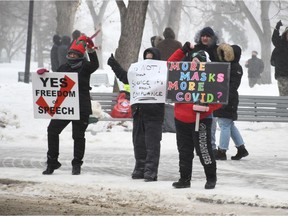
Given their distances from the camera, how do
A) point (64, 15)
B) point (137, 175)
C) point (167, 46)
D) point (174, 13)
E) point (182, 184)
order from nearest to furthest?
point (182, 184) → point (137, 175) → point (167, 46) → point (64, 15) → point (174, 13)

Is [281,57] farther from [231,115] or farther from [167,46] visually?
[231,115]

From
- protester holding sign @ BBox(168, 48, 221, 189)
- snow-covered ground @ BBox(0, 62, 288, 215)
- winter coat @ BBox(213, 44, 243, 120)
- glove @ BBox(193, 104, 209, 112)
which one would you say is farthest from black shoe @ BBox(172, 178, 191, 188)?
winter coat @ BBox(213, 44, 243, 120)

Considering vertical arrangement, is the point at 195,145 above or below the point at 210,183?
above

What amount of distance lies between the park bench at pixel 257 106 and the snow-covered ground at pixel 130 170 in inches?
8.2

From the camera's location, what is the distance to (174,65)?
36.8ft

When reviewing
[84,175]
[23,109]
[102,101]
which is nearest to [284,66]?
[102,101]

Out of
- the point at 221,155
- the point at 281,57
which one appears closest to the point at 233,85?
the point at 221,155

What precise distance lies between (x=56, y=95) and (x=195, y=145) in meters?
2.53

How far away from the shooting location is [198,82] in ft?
36.3

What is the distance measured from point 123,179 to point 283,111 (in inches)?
364

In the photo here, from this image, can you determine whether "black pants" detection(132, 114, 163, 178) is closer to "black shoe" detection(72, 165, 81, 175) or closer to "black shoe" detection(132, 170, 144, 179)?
"black shoe" detection(132, 170, 144, 179)

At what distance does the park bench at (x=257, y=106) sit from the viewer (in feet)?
67.0

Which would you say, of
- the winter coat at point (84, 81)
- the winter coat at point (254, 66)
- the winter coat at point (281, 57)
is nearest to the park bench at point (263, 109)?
the winter coat at point (281, 57)

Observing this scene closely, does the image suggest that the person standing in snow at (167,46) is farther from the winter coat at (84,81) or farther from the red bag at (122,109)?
the winter coat at (84,81)
